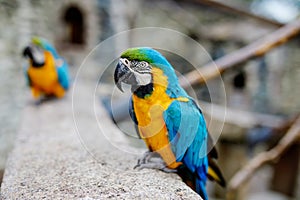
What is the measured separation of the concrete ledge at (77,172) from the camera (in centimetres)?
81

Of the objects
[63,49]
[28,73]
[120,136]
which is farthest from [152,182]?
[63,49]

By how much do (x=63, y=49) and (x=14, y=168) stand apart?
3.11 m

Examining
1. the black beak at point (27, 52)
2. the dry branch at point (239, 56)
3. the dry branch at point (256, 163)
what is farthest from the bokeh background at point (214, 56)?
the black beak at point (27, 52)

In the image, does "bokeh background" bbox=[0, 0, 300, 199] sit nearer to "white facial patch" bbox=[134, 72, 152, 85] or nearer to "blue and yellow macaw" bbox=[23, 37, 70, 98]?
"blue and yellow macaw" bbox=[23, 37, 70, 98]

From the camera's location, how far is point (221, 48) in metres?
5.99

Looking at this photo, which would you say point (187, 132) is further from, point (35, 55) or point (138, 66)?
point (35, 55)

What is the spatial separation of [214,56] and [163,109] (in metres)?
5.31

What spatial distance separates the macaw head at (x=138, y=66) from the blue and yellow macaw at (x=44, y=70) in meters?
1.40

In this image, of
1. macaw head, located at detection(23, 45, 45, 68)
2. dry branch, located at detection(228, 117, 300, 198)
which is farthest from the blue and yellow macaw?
dry branch, located at detection(228, 117, 300, 198)

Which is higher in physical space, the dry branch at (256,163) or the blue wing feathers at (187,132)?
the blue wing feathers at (187,132)

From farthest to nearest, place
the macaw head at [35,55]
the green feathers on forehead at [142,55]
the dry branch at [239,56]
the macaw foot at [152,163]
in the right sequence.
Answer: the macaw head at [35,55] → the dry branch at [239,56] → the macaw foot at [152,163] → the green feathers on forehead at [142,55]

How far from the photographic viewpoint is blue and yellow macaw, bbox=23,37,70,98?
204 cm

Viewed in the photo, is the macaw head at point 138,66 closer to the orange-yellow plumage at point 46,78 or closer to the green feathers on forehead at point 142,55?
the green feathers on forehead at point 142,55

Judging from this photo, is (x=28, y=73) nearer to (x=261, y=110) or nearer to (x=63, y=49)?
(x=63, y=49)
